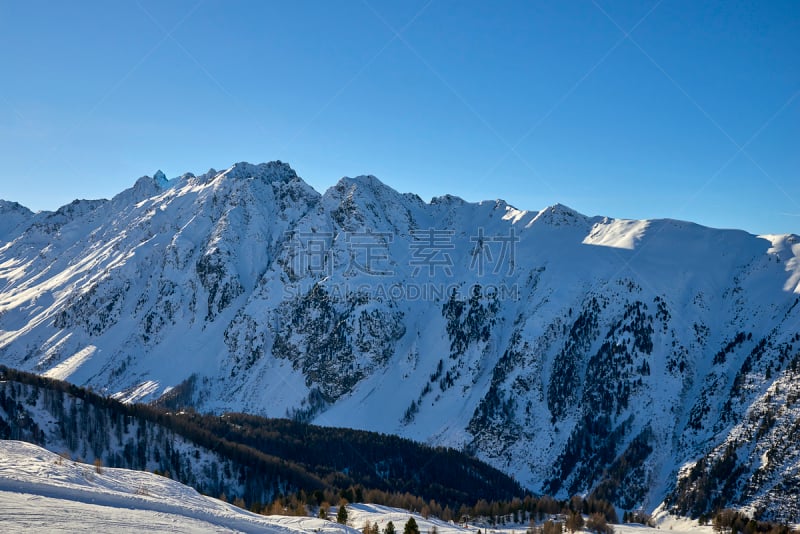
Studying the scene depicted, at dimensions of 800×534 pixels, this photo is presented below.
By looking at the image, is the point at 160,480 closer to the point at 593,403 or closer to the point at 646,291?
the point at 593,403

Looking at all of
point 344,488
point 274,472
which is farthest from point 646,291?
point 274,472

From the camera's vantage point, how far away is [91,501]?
102 ft

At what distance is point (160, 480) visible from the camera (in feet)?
141

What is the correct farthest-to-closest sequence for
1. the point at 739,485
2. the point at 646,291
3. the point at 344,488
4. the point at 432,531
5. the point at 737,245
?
the point at 737,245, the point at 646,291, the point at 344,488, the point at 739,485, the point at 432,531

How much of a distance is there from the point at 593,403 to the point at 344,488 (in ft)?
211

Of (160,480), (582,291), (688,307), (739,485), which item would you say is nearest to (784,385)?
(739,485)

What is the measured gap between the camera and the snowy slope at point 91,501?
2602 cm

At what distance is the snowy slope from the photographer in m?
26.0

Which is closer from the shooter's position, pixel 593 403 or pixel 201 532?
pixel 201 532

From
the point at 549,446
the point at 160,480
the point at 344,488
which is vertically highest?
the point at 160,480

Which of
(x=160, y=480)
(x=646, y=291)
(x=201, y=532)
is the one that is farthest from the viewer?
(x=646, y=291)

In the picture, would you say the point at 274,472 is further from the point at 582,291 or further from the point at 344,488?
the point at 582,291

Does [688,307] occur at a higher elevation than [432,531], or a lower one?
higher

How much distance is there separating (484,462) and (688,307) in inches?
2597
